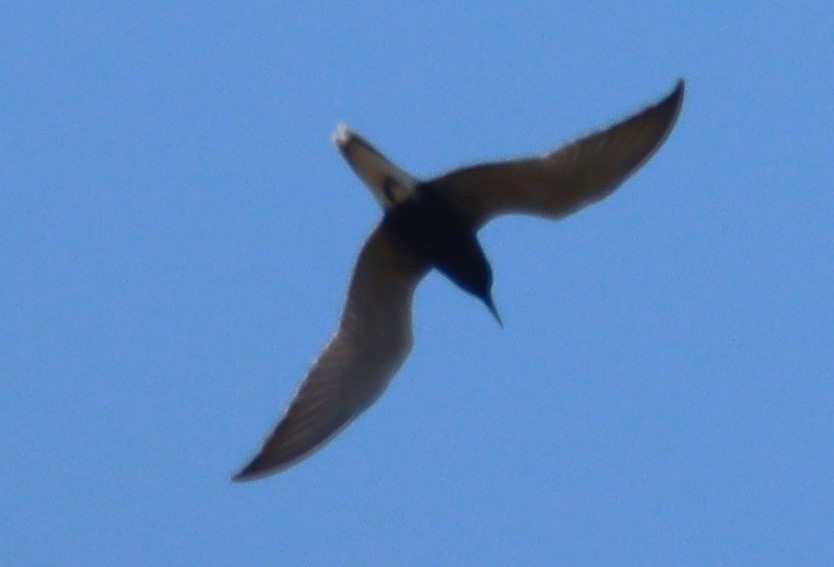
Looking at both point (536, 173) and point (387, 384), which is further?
point (387, 384)

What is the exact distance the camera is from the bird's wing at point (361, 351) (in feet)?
30.8

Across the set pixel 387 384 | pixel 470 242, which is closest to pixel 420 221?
pixel 470 242

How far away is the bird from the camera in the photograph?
8914mm

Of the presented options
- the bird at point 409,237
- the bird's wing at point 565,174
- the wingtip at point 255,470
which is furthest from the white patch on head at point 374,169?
the wingtip at point 255,470

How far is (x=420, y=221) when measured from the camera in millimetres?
9328

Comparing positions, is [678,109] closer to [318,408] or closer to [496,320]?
[496,320]

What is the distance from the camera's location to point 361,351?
31.8ft

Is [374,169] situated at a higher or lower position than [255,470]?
higher

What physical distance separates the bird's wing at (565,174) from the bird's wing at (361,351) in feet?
1.59

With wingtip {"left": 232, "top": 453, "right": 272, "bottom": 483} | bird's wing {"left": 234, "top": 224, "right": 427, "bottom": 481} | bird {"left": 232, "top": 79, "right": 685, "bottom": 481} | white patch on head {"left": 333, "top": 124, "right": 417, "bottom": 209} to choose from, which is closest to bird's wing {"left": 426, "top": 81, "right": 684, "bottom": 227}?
bird {"left": 232, "top": 79, "right": 685, "bottom": 481}

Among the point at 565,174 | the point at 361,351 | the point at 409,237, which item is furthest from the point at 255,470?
the point at 565,174

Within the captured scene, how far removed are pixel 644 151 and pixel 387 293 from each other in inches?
65.2

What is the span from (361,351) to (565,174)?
1494 mm

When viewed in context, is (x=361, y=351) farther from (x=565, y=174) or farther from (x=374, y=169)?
(x=565, y=174)
